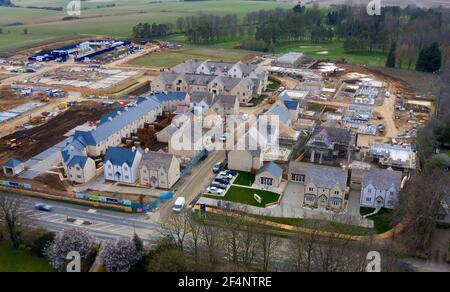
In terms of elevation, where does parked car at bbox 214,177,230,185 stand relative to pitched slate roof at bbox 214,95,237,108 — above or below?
below

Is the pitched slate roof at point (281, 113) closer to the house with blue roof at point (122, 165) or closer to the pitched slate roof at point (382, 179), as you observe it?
the pitched slate roof at point (382, 179)

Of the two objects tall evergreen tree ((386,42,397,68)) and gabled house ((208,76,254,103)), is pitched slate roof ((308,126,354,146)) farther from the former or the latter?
tall evergreen tree ((386,42,397,68))

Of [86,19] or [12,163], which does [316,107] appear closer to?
[12,163]

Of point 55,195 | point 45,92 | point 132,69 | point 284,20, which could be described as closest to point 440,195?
point 55,195

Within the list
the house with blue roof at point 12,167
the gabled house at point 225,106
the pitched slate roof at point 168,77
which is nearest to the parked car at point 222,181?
the gabled house at point 225,106

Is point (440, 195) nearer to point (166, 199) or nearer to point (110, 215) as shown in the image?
point (166, 199)

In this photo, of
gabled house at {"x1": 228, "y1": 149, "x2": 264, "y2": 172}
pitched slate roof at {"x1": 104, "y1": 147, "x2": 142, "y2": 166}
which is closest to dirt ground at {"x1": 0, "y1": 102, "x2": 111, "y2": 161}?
pitched slate roof at {"x1": 104, "y1": 147, "x2": 142, "y2": 166}

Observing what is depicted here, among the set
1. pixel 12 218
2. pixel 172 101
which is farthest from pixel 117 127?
pixel 12 218
